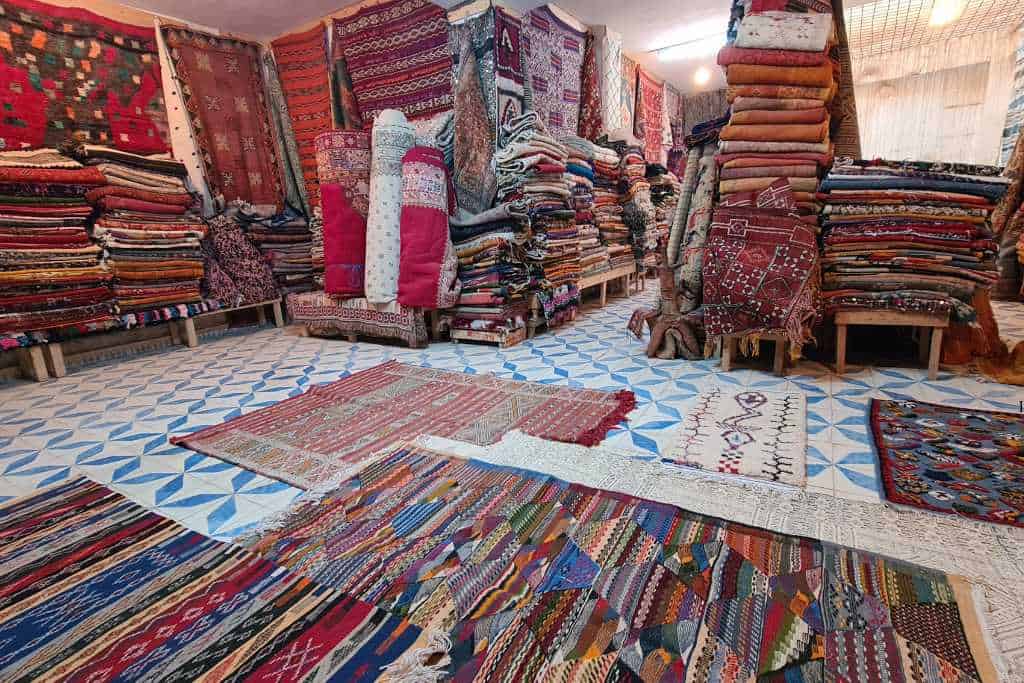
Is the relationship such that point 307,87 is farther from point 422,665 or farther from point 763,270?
point 422,665

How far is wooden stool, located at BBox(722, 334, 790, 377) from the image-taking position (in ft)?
8.09

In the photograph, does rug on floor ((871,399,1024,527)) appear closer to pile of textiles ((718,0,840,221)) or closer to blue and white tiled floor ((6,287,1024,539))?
blue and white tiled floor ((6,287,1024,539))

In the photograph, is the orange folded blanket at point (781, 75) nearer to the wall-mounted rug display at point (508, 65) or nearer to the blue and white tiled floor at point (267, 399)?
the blue and white tiled floor at point (267, 399)

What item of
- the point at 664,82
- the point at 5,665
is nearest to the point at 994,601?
the point at 5,665

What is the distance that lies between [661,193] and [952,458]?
5023mm

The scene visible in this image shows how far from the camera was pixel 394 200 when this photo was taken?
3.56 metres

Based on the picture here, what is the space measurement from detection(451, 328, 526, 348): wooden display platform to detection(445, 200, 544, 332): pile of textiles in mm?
28

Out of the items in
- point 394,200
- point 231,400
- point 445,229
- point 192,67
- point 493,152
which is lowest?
point 231,400

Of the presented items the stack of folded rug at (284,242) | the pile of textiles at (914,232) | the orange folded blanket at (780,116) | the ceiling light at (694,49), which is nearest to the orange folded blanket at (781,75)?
the orange folded blanket at (780,116)

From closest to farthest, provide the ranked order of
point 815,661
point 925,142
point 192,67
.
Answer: point 815,661 < point 192,67 < point 925,142

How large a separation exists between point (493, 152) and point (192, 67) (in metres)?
2.84

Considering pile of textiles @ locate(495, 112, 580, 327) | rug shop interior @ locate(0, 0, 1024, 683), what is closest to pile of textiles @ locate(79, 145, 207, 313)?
rug shop interior @ locate(0, 0, 1024, 683)

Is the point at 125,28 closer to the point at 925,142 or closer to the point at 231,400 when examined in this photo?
the point at 231,400

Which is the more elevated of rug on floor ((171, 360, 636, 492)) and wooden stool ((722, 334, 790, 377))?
wooden stool ((722, 334, 790, 377))
